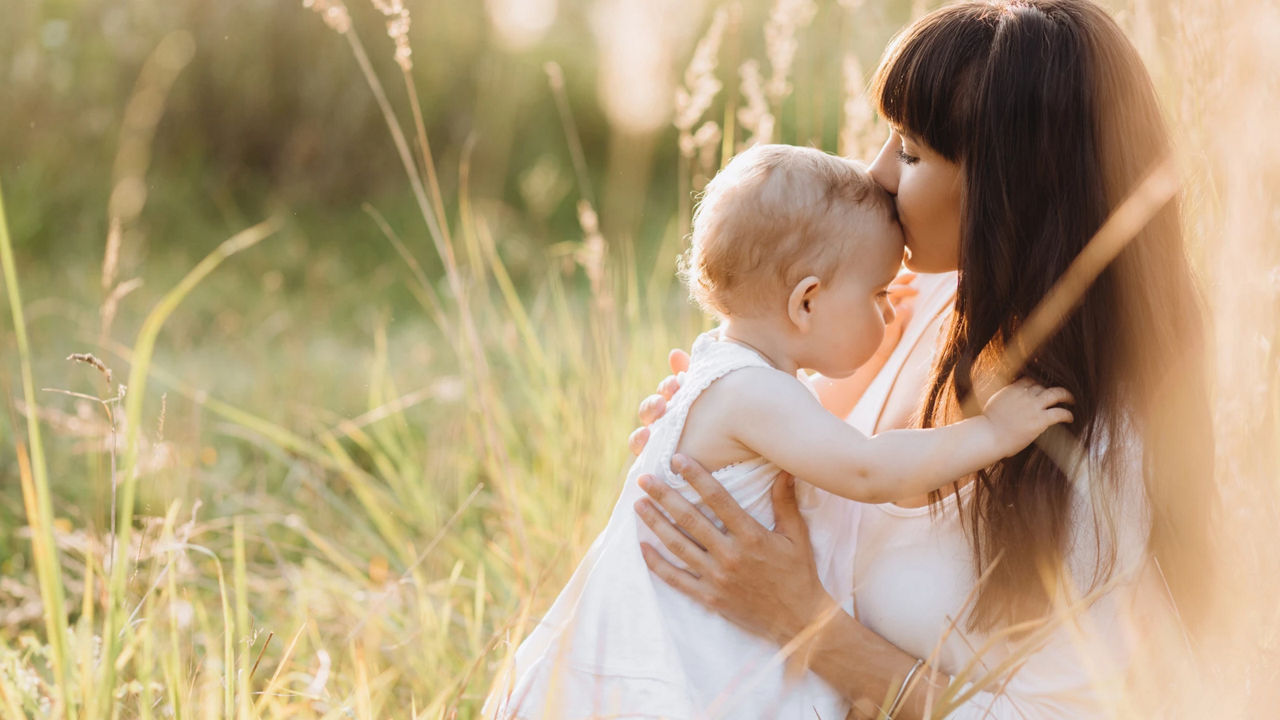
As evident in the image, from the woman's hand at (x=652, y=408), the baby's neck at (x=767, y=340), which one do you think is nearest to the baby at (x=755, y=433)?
the baby's neck at (x=767, y=340)

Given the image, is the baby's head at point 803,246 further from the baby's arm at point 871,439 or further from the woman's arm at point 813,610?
the woman's arm at point 813,610

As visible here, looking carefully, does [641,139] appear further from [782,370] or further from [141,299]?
[782,370]

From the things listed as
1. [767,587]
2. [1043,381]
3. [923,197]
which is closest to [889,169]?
[923,197]

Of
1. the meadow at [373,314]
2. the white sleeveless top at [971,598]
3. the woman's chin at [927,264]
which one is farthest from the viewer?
the woman's chin at [927,264]

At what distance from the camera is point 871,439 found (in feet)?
4.52

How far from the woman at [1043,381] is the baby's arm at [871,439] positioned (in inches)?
2.6

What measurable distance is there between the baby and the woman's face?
0.09ft

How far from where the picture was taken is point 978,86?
1.37m

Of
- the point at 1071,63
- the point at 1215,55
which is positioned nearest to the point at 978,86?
the point at 1071,63

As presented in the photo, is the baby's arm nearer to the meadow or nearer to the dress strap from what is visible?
the dress strap

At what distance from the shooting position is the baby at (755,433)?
4.50 ft

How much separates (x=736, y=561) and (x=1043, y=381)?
1.47 feet

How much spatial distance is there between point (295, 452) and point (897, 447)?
7.38ft

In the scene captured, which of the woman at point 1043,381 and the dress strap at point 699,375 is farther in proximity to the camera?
the dress strap at point 699,375
